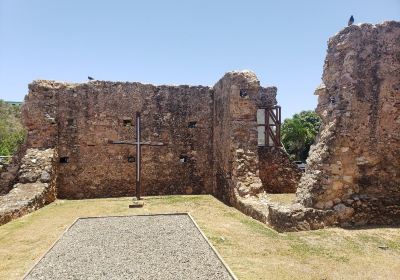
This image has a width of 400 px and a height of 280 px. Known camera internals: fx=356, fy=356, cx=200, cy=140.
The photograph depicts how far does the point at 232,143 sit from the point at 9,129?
44.7 metres

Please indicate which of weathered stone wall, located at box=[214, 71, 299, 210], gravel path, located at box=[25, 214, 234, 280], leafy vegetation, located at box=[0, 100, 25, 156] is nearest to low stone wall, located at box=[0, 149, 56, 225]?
gravel path, located at box=[25, 214, 234, 280]

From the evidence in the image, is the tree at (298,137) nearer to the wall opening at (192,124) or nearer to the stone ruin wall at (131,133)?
the stone ruin wall at (131,133)

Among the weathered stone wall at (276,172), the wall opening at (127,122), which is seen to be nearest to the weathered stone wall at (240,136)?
the weathered stone wall at (276,172)

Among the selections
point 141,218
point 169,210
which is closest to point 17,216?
point 141,218

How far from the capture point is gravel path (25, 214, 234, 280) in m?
5.30

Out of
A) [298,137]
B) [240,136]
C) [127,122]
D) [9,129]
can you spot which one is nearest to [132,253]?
[240,136]

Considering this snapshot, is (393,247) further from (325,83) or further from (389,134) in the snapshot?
(325,83)

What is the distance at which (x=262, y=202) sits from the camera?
1027 cm

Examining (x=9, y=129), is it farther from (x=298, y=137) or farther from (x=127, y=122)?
(x=127, y=122)

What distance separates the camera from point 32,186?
11469 mm

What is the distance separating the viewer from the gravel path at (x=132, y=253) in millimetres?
Answer: 5297

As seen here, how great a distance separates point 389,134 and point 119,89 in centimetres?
955

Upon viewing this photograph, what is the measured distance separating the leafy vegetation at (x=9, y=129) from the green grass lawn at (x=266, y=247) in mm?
25958

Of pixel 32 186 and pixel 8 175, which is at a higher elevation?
pixel 8 175
